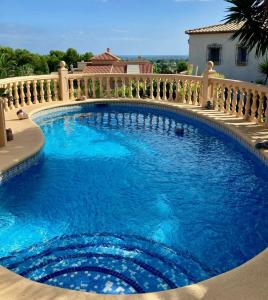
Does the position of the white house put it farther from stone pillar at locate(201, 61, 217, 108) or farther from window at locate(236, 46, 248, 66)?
stone pillar at locate(201, 61, 217, 108)

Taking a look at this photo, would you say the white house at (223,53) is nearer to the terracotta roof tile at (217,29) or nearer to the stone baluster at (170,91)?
the terracotta roof tile at (217,29)

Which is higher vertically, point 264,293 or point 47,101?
point 47,101

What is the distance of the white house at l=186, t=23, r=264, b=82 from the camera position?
24.0 meters

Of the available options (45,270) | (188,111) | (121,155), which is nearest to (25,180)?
(121,155)

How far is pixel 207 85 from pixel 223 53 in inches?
559

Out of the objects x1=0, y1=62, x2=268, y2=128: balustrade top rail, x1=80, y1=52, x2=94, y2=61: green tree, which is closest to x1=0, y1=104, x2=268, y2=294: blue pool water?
x1=0, y1=62, x2=268, y2=128: balustrade top rail

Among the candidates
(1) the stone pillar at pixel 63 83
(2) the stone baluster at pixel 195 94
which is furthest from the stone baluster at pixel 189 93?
(1) the stone pillar at pixel 63 83

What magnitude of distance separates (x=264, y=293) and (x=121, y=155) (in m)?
6.13

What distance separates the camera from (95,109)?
584 inches

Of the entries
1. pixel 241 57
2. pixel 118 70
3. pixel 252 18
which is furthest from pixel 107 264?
pixel 118 70

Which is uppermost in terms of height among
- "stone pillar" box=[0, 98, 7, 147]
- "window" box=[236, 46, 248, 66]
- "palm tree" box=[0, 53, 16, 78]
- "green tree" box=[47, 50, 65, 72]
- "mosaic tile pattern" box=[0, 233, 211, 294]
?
"green tree" box=[47, 50, 65, 72]

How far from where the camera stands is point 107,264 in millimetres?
4406

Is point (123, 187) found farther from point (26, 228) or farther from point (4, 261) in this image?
point (4, 261)

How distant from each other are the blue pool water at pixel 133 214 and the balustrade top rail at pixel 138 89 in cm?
288
